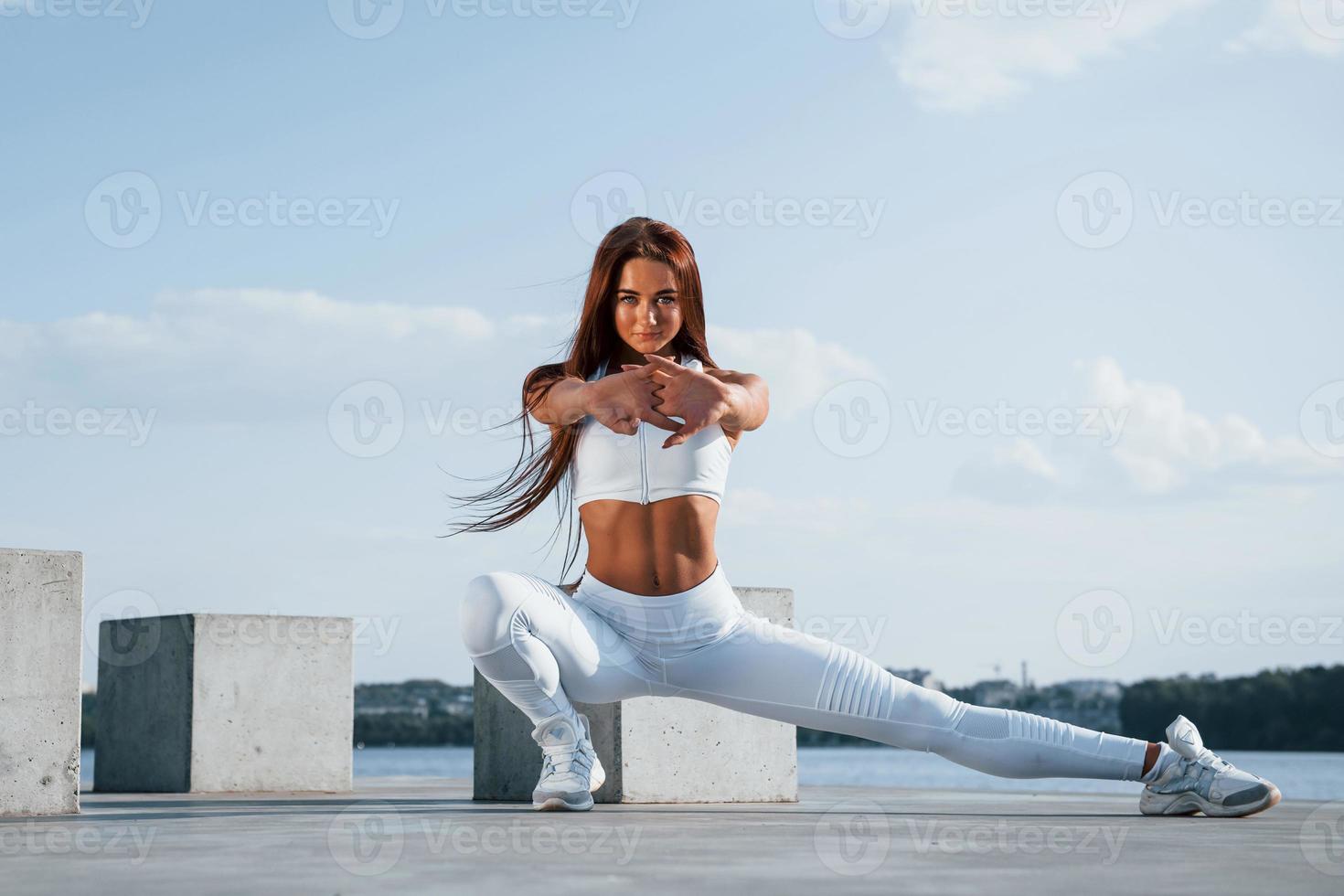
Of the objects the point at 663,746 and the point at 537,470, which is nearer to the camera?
the point at 537,470

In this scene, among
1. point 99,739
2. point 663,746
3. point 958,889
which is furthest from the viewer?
point 99,739

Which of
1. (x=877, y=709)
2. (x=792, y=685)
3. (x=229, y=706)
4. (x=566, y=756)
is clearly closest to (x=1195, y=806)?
(x=877, y=709)

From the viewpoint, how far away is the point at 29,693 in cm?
542

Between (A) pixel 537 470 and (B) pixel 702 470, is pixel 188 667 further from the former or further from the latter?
(B) pixel 702 470

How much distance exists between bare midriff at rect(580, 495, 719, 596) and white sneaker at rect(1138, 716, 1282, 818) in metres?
1.73

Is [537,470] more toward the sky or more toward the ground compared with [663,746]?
more toward the sky

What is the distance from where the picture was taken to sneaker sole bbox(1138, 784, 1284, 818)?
4.86 meters

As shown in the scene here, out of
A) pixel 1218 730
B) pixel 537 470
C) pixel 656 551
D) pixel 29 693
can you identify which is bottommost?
pixel 1218 730

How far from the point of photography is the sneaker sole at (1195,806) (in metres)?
4.86

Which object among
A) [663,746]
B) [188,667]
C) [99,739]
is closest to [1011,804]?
[663,746]

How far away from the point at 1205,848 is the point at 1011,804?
7.92ft

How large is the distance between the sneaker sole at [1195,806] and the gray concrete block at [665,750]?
2.13 meters

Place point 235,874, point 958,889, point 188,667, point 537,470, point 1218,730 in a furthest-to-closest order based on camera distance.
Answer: point 1218,730, point 188,667, point 537,470, point 235,874, point 958,889

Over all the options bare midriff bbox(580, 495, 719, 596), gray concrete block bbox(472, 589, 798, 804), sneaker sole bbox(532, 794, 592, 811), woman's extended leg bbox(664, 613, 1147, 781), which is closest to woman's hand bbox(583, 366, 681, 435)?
bare midriff bbox(580, 495, 719, 596)
